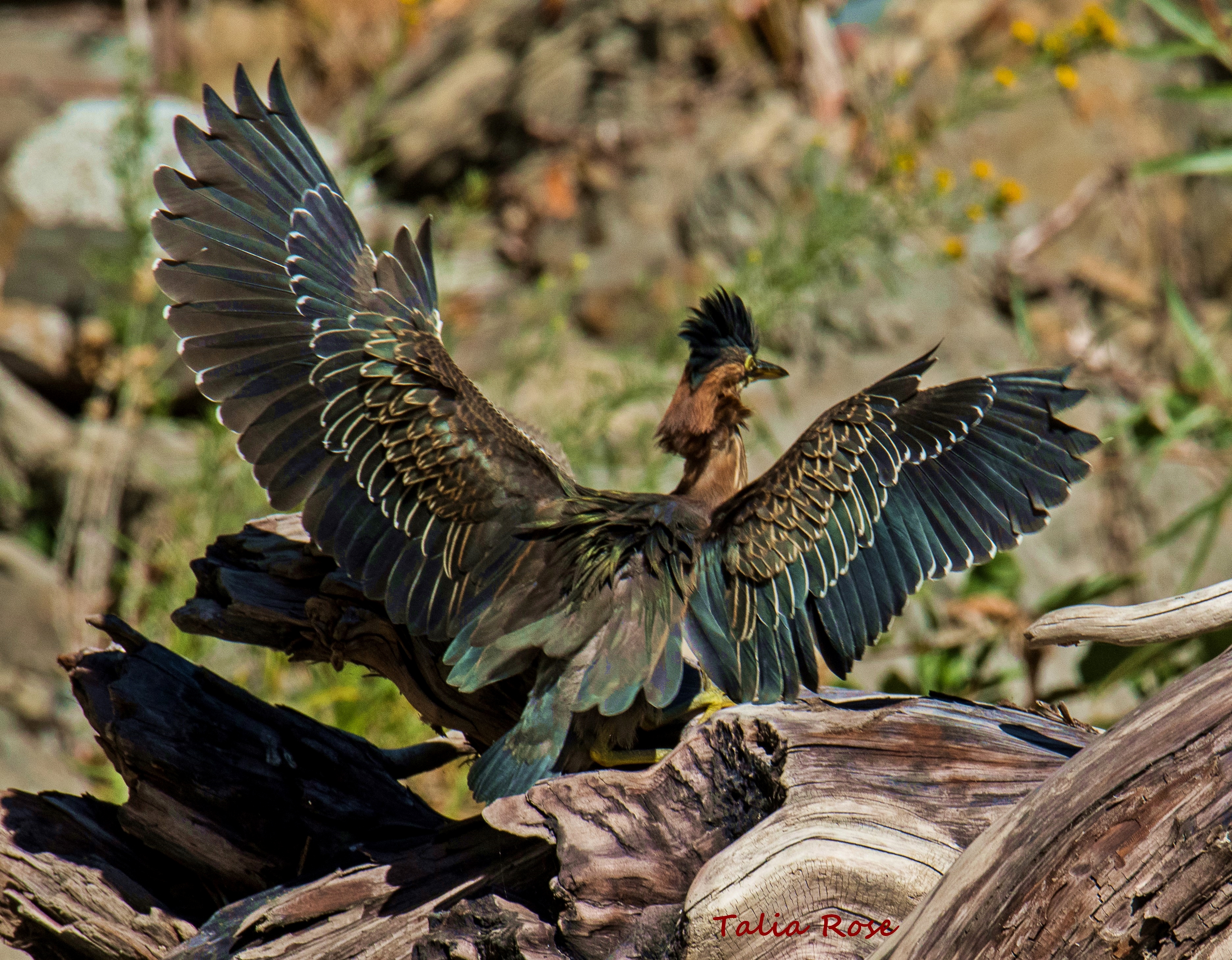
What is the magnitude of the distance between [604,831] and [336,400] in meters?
1.06

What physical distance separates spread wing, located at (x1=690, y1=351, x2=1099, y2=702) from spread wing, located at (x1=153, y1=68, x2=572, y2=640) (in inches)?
18.3

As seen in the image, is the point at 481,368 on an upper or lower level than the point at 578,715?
upper

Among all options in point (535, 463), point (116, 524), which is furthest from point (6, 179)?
point (535, 463)

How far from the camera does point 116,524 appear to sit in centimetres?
593

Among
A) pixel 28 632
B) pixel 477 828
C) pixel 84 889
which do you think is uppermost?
pixel 28 632

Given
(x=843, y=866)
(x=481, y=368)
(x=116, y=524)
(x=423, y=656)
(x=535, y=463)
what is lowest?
(x=843, y=866)

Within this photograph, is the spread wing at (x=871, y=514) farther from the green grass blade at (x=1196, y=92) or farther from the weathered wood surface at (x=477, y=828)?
the green grass blade at (x=1196, y=92)

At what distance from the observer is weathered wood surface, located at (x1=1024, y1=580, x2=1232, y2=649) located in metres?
2.16

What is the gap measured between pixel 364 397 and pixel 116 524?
382 centimetres

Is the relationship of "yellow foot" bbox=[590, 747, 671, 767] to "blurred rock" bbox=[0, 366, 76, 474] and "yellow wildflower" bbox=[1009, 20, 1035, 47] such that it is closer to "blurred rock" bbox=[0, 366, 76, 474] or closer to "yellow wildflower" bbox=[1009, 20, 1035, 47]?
"yellow wildflower" bbox=[1009, 20, 1035, 47]

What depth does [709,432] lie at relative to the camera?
9.91 ft

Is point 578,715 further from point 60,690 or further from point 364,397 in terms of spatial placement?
point 60,690


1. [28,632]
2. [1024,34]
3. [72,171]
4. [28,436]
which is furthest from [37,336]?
[1024,34]

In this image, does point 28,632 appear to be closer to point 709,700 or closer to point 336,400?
point 336,400
